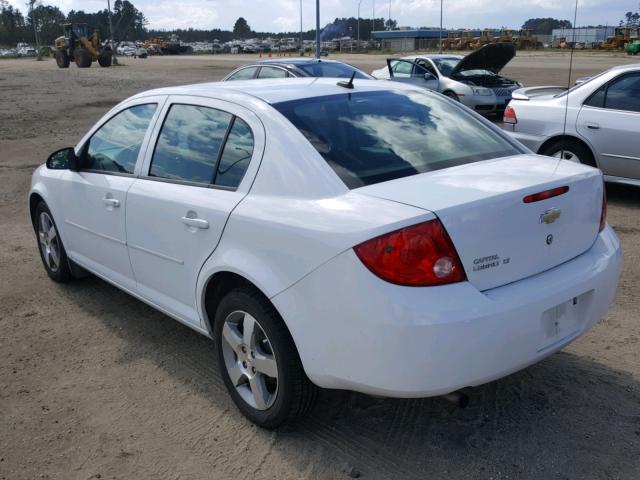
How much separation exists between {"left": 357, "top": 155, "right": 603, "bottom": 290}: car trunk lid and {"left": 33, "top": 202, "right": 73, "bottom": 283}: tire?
3190mm

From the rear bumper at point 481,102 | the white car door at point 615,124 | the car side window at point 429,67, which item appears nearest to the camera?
the white car door at point 615,124

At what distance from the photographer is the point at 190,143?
12.1ft

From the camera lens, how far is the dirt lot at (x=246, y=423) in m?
2.97

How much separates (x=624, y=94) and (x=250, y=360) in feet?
18.6

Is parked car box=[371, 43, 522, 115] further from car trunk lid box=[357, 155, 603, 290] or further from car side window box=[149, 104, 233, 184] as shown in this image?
car trunk lid box=[357, 155, 603, 290]

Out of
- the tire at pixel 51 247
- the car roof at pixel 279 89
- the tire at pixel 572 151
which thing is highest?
the car roof at pixel 279 89

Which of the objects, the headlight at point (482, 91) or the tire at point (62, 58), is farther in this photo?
the tire at point (62, 58)

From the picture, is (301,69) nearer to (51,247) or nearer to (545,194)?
(51,247)

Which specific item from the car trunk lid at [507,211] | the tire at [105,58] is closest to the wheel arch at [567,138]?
the car trunk lid at [507,211]

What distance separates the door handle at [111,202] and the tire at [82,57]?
1755 inches

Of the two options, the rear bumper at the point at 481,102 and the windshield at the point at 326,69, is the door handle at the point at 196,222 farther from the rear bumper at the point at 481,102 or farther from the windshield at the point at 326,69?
the rear bumper at the point at 481,102

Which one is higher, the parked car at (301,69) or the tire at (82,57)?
the parked car at (301,69)

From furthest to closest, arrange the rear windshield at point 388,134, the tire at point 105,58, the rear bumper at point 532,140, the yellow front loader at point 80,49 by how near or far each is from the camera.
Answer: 1. the tire at point 105,58
2. the yellow front loader at point 80,49
3. the rear bumper at point 532,140
4. the rear windshield at point 388,134

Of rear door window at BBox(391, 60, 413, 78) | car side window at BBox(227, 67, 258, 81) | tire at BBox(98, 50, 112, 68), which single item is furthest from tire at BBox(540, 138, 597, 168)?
tire at BBox(98, 50, 112, 68)
